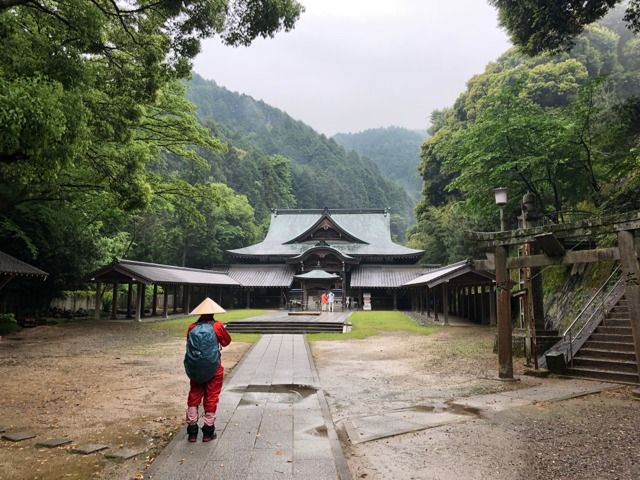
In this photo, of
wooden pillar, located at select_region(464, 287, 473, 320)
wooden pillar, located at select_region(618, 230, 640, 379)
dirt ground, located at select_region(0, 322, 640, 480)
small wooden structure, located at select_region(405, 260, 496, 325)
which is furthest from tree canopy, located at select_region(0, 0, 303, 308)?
wooden pillar, located at select_region(464, 287, 473, 320)

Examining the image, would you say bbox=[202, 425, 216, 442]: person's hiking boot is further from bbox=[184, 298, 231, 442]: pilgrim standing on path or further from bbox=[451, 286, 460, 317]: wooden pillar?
bbox=[451, 286, 460, 317]: wooden pillar

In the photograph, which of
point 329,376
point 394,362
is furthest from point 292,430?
point 394,362

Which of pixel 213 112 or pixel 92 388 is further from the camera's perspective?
pixel 213 112

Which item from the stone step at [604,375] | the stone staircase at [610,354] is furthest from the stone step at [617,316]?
the stone step at [604,375]

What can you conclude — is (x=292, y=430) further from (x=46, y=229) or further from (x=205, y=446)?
(x=46, y=229)

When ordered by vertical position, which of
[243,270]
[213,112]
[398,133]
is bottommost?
[243,270]

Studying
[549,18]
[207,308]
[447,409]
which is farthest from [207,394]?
[549,18]

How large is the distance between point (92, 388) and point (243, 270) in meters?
25.3

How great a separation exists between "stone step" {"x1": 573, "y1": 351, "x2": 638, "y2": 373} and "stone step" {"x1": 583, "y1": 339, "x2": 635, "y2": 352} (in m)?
0.34

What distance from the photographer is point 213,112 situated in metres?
87.6

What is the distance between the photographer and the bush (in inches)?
580

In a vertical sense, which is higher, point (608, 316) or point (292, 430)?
point (608, 316)

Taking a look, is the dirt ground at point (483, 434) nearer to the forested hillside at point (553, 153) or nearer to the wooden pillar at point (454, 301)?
the forested hillside at point (553, 153)

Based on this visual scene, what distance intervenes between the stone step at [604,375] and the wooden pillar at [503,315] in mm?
1333
